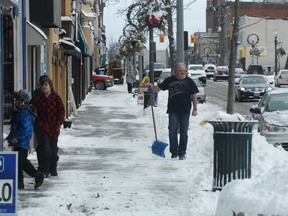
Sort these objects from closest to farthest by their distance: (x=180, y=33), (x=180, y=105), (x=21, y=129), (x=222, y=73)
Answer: (x=21, y=129), (x=180, y=105), (x=180, y=33), (x=222, y=73)

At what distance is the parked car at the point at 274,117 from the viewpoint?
53.5 ft

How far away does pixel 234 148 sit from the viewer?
10594mm

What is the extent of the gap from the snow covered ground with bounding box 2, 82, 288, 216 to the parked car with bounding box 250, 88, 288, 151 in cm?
125

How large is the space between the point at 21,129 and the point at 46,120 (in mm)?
975

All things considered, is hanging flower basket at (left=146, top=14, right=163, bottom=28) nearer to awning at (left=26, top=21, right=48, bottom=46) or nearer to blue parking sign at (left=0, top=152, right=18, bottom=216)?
awning at (left=26, top=21, right=48, bottom=46)

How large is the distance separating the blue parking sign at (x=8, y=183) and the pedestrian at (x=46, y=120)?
5.24 metres

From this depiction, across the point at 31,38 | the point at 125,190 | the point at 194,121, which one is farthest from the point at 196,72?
the point at 125,190

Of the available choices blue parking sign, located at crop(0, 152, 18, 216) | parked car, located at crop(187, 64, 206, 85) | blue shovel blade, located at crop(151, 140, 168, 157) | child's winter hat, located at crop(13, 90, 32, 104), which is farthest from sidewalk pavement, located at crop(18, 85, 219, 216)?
parked car, located at crop(187, 64, 206, 85)

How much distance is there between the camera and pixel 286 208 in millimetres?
6012

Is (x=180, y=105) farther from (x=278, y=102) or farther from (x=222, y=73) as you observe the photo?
→ (x=222, y=73)

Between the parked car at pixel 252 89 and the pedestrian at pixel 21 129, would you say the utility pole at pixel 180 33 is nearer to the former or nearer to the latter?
the pedestrian at pixel 21 129

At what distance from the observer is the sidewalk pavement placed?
32.0ft

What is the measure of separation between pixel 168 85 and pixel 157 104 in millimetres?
19534

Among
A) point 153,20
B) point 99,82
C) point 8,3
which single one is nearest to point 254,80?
point 99,82
